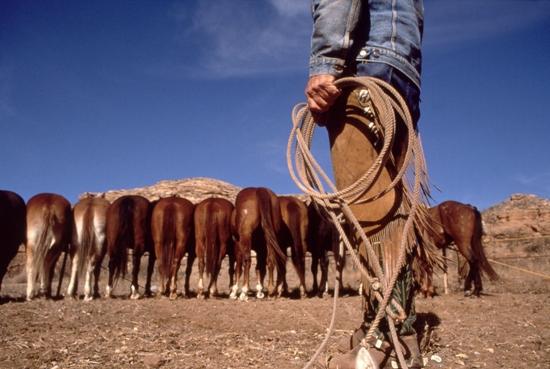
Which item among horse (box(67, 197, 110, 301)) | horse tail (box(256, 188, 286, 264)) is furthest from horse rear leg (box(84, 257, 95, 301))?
horse tail (box(256, 188, 286, 264))

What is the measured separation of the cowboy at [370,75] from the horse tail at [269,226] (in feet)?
21.8

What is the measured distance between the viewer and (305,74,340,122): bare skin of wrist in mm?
2314

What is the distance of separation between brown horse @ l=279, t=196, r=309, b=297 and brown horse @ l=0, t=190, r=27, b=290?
5.37 m

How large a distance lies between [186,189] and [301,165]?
20498 mm

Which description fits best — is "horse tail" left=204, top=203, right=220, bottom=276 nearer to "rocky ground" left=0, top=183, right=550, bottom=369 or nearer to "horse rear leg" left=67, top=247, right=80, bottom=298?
"horse rear leg" left=67, top=247, right=80, bottom=298

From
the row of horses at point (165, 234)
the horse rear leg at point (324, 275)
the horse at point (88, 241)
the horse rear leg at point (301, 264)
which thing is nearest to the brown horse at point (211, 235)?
the row of horses at point (165, 234)

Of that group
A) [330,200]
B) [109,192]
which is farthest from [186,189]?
[330,200]

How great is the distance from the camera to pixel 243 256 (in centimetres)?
934

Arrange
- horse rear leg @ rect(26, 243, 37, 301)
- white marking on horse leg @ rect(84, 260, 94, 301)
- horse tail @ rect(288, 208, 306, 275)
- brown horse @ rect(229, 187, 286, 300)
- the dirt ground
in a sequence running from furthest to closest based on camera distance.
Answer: horse tail @ rect(288, 208, 306, 275)
brown horse @ rect(229, 187, 286, 300)
white marking on horse leg @ rect(84, 260, 94, 301)
horse rear leg @ rect(26, 243, 37, 301)
the dirt ground

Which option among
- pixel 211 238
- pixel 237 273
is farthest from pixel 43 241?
pixel 237 273

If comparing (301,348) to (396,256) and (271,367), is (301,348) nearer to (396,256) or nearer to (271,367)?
(271,367)

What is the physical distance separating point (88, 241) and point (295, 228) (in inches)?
178

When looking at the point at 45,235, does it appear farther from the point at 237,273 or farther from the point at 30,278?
the point at 237,273

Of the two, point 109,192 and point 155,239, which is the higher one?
point 109,192
